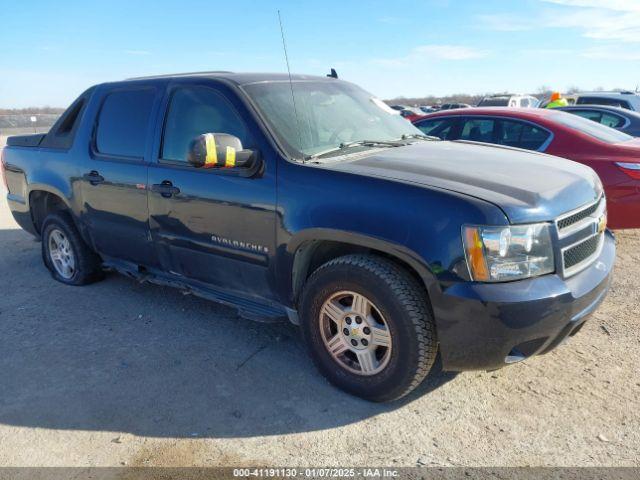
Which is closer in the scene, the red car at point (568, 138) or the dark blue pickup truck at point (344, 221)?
the dark blue pickup truck at point (344, 221)

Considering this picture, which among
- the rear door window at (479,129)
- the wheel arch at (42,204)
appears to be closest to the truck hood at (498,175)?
the rear door window at (479,129)

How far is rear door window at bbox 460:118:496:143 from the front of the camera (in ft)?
20.6

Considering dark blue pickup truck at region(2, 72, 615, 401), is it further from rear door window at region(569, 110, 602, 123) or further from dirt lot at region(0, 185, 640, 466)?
rear door window at region(569, 110, 602, 123)

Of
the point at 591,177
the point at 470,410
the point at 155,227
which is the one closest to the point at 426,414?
the point at 470,410

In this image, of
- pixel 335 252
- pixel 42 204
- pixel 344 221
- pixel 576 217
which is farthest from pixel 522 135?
pixel 42 204

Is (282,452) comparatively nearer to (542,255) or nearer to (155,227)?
(542,255)

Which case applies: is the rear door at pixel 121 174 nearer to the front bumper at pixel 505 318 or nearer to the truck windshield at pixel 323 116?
the truck windshield at pixel 323 116

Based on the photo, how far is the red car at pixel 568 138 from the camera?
518cm

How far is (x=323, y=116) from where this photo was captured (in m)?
3.68

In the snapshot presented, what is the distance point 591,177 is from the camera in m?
3.38

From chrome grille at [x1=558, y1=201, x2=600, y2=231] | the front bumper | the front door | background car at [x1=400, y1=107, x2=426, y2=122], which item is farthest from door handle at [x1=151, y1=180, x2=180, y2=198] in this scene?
background car at [x1=400, y1=107, x2=426, y2=122]

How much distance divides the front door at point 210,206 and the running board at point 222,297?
0.06 meters

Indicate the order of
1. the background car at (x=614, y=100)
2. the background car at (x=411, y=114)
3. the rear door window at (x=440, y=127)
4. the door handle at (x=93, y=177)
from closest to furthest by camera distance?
the door handle at (x=93, y=177) → the rear door window at (x=440, y=127) → the background car at (x=614, y=100) → the background car at (x=411, y=114)

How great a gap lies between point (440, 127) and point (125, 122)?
404cm
